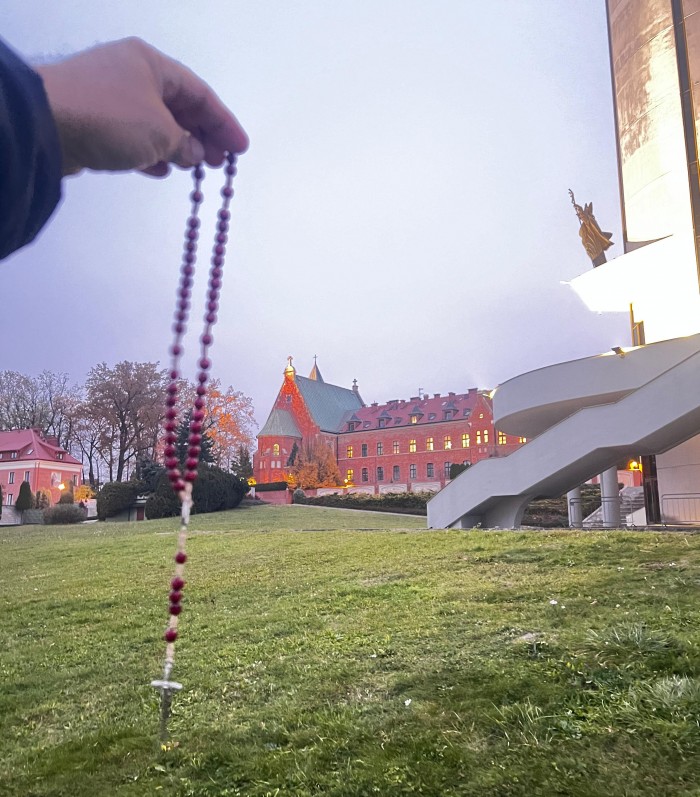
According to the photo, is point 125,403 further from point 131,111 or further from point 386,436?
point 131,111

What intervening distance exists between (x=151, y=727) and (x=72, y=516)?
29247 mm

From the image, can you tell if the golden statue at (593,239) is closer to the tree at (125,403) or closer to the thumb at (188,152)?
the thumb at (188,152)

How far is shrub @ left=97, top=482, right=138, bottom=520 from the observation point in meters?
32.5

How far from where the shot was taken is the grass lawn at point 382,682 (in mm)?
3311

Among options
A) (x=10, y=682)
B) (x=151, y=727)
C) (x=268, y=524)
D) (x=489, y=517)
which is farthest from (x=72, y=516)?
(x=151, y=727)

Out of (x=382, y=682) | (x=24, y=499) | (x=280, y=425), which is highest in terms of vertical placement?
(x=280, y=425)

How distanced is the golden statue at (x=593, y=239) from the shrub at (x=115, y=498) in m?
24.0

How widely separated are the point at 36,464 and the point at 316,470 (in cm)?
2395

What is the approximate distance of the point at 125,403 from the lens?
38344 mm

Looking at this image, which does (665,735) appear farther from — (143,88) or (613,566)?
(613,566)

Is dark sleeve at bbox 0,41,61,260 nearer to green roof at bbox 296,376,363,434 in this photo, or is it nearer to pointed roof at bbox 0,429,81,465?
pointed roof at bbox 0,429,81,465

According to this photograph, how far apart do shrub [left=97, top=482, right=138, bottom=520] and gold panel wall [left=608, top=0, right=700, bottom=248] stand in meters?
25.4

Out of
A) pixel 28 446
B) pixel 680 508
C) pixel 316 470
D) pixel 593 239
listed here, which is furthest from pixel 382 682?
pixel 316 470

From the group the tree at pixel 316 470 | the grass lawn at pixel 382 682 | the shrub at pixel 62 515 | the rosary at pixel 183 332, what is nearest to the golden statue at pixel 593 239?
the grass lawn at pixel 382 682
